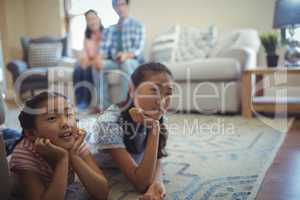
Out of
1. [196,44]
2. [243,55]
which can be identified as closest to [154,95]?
[243,55]

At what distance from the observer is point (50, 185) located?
867 millimetres

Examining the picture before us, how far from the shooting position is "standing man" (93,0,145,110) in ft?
8.70

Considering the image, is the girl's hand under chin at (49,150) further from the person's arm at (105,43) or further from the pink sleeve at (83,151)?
the person's arm at (105,43)

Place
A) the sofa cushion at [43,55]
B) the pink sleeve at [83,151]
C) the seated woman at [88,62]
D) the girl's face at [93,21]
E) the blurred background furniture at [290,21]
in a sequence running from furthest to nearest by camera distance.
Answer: the sofa cushion at [43,55] → the seated woman at [88,62] → the girl's face at [93,21] → the blurred background furniture at [290,21] → the pink sleeve at [83,151]

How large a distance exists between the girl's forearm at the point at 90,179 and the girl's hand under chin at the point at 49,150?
0.13 ft

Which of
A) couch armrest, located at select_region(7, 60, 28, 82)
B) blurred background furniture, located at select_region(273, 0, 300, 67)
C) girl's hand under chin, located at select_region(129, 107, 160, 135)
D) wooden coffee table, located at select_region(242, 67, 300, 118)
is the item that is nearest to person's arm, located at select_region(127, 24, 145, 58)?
wooden coffee table, located at select_region(242, 67, 300, 118)

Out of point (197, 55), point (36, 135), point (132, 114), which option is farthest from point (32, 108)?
point (197, 55)

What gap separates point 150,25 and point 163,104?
2.56 meters

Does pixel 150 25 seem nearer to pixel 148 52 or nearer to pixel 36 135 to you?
pixel 148 52

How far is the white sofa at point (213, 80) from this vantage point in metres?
2.42

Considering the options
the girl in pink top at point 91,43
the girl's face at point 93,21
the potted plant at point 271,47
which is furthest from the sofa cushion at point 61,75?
the potted plant at point 271,47

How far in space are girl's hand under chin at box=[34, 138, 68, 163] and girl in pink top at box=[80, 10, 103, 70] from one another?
1870 mm

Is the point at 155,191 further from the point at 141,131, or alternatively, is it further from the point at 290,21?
the point at 290,21

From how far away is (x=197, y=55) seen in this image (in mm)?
2842
